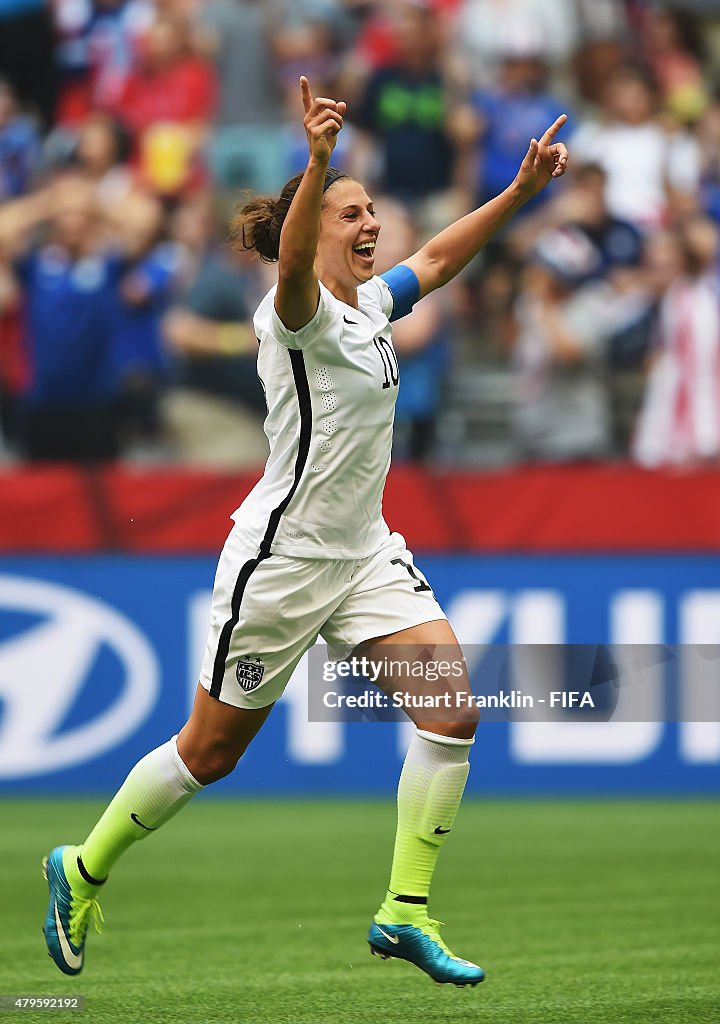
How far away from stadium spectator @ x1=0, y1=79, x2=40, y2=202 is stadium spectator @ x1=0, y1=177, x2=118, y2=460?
1540 millimetres

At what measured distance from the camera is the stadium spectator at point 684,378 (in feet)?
34.8

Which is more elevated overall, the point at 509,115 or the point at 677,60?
the point at 677,60

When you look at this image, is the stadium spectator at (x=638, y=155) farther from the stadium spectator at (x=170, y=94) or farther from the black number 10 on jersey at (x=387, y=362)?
the black number 10 on jersey at (x=387, y=362)

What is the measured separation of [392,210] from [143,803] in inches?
253

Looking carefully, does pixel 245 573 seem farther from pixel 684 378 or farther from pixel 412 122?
pixel 412 122

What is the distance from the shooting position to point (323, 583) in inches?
181

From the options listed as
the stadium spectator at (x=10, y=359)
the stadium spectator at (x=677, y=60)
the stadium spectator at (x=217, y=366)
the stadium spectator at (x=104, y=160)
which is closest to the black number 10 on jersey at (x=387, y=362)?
the stadium spectator at (x=217, y=366)

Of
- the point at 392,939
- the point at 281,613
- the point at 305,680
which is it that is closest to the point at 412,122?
the point at 305,680

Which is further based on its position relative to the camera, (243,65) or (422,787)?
(243,65)

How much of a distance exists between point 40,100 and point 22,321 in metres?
2.42

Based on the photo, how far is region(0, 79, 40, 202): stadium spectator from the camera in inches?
469

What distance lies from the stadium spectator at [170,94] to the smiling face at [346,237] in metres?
7.69

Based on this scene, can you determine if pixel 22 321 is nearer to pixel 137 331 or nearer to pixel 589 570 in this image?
pixel 137 331

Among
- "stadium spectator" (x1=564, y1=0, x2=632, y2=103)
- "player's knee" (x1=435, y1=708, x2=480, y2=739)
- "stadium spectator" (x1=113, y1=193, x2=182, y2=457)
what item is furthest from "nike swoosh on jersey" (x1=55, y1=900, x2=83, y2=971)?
"stadium spectator" (x1=564, y1=0, x2=632, y2=103)
